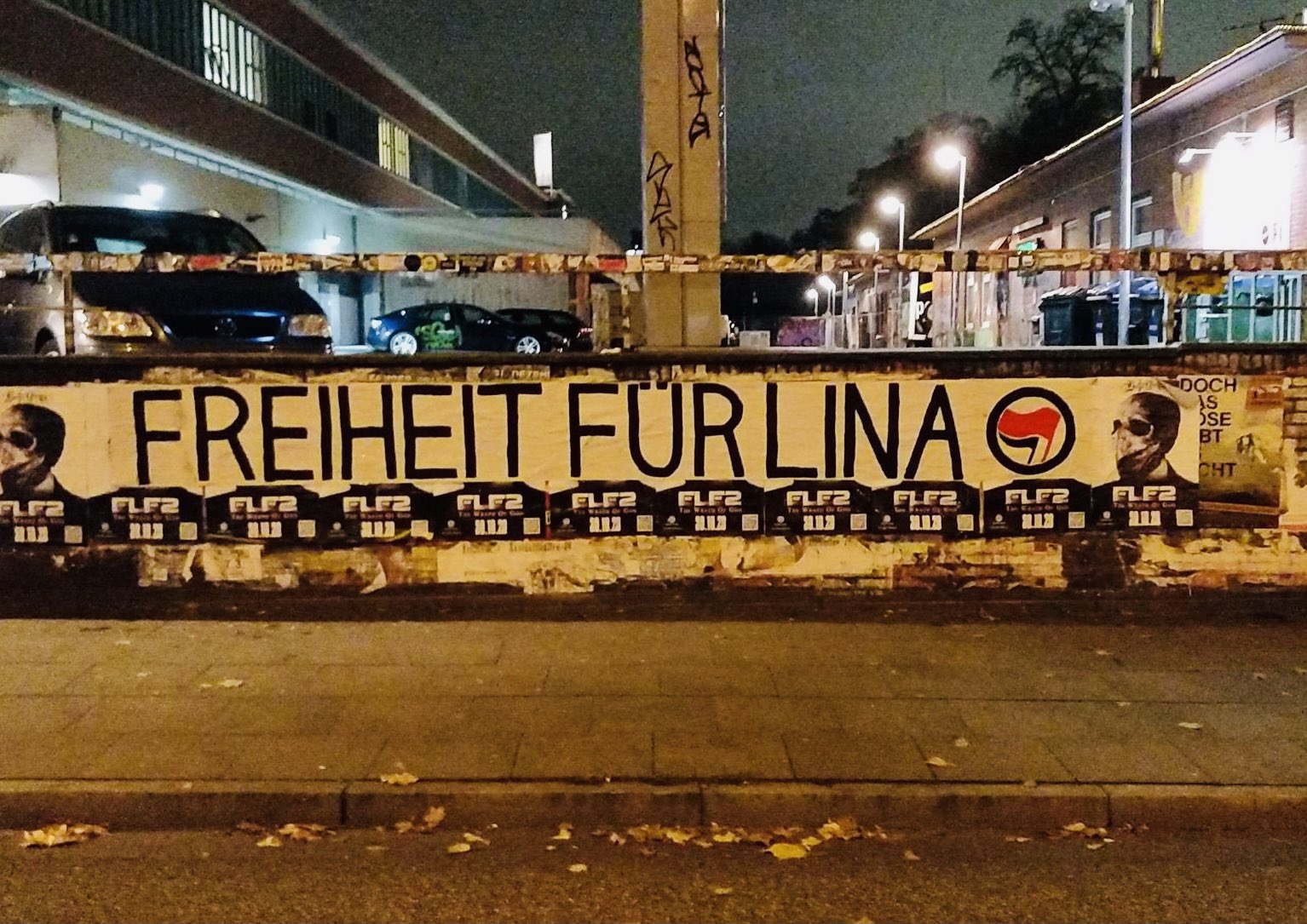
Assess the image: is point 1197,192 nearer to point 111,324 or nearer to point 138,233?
point 138,233

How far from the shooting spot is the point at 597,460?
25.8ft

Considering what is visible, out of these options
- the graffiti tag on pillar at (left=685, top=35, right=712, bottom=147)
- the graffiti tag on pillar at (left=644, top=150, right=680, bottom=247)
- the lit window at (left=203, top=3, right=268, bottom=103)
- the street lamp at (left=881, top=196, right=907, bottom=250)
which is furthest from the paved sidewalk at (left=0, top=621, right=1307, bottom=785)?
the street lamp at (left=881, top=196, right=907, bottom=250)

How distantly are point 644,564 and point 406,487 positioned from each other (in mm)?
1637

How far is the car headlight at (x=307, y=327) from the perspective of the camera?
10266 millimetres

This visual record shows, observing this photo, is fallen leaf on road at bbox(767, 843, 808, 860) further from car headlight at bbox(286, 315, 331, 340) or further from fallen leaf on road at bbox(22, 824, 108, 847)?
car headlight at bbox(286, 315, 331, 340)

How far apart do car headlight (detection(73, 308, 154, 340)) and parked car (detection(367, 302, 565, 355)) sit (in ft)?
52.8

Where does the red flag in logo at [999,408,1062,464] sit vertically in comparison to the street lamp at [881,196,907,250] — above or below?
below

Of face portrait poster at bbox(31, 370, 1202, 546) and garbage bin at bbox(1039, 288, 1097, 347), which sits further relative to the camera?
garbage bin at bbox(1039, 288, 1097, 347)

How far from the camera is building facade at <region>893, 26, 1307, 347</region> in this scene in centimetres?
1962

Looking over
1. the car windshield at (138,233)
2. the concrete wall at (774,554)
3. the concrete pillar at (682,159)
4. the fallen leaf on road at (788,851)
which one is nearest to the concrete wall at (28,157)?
the car windshield at (138,233)

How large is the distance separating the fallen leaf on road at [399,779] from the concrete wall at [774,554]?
2763mm

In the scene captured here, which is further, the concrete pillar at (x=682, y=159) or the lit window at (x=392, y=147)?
the lit window at (x=392, y=147)

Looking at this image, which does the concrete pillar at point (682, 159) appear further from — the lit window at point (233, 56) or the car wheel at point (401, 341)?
the lit window at point (233, 56)

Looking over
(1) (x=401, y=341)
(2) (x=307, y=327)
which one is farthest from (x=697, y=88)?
(1) (x=401, y=341)
